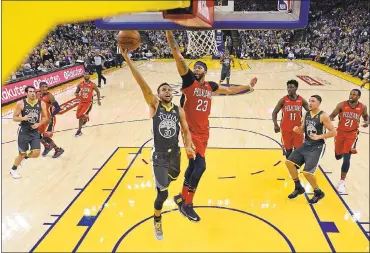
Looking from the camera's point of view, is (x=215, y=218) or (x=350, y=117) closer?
(x=215, y=218)

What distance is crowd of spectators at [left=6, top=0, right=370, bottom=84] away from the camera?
20.4m

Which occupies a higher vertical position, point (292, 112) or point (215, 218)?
point (292, 112)

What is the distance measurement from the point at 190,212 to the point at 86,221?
1.42 metres

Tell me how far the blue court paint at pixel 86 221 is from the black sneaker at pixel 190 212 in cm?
124

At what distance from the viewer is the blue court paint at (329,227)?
467cm

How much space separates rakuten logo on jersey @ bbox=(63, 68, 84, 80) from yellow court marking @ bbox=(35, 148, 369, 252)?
11.9 m

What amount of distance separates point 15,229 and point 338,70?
840 inches

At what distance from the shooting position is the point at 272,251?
13.8 feet

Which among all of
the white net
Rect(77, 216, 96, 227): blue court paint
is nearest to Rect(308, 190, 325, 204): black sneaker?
Rect(77, 216, 96, 227): blue court paint

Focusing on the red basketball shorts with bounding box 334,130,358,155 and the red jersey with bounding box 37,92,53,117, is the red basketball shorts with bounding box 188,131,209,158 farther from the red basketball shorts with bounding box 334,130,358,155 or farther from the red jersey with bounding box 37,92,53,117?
the red jersey with bounding box 37,92,53,117

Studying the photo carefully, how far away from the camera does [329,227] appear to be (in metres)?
4.75

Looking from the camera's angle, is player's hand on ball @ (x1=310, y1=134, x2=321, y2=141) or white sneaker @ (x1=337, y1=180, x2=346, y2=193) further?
white sneaker @ (x1=337, y1=180, x2=346, y2=193)

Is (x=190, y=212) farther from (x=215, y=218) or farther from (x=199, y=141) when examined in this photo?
(x=199, y=141)

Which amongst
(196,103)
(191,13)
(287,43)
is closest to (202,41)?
(287,43)
